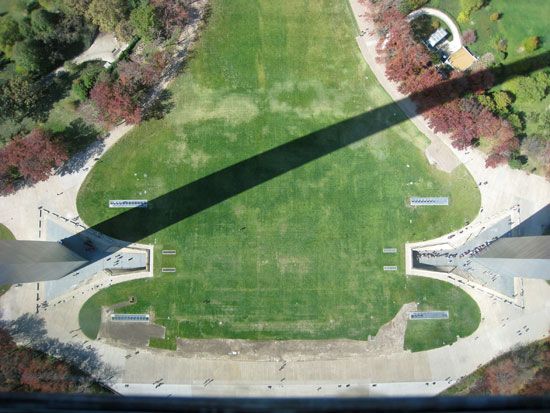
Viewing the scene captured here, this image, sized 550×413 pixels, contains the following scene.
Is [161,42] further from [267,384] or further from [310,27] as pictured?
→ [267,384]

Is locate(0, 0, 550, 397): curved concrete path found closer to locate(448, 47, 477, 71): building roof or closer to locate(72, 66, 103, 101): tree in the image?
locate(72, 66, 103, 101): tree

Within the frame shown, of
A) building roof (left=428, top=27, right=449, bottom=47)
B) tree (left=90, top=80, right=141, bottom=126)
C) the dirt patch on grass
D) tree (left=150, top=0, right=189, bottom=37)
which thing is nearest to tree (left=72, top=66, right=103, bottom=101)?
tree (left=90, top=80, right=141, bottom=126)

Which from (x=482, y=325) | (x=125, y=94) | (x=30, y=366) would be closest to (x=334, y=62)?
(x=125, y=94)

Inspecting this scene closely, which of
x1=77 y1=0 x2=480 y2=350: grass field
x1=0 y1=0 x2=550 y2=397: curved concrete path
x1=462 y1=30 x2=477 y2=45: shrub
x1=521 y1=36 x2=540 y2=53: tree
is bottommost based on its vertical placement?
x1=0 y1=0 x2=550 y2=397: curved concrete path

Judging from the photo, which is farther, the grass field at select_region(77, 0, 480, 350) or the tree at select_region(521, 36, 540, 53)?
the tree at select_region(521, 36, 540, 53)

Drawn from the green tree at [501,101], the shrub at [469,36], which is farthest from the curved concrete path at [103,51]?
the green tree at [501,101]
